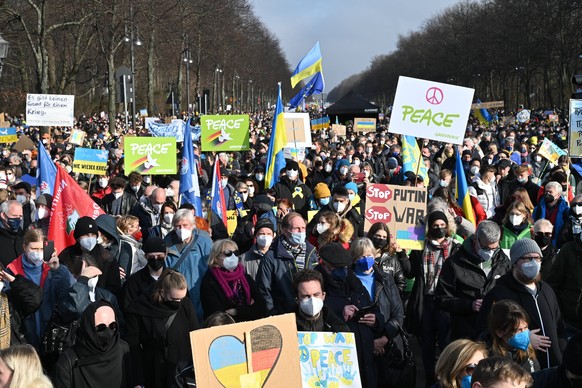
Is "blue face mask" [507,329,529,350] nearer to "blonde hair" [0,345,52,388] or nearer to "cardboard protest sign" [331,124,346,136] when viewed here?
"blonde hair" [0,345,52,388]

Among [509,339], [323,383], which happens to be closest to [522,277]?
[509,339]

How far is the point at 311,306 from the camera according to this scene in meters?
5.05

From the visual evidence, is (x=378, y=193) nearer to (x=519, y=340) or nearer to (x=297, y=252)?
(x=297, y=252)

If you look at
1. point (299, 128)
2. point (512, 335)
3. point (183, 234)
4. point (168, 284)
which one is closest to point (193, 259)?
point (183, 234)

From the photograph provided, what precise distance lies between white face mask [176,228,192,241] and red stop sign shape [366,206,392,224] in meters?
1.99

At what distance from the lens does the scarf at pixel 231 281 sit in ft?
20.2

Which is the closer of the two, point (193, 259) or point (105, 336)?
point (105, 336)

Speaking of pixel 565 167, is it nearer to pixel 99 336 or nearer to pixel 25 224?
pixel 25 224

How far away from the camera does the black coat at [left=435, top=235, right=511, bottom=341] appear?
607cm

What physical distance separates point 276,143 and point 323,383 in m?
8.94

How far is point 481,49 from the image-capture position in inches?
2596

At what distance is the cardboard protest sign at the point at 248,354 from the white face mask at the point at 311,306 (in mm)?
635

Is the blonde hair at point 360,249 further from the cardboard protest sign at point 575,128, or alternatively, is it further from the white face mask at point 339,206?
the cardboard protest sign at point 575,128

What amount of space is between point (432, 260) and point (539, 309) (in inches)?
67.6
